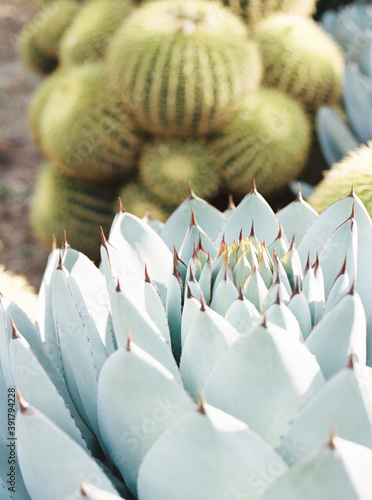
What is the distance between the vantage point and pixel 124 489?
60 cm

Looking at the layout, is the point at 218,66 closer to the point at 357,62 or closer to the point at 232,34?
the point at 232,34

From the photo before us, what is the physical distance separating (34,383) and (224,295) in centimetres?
23

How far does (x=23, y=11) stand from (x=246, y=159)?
3.65 m

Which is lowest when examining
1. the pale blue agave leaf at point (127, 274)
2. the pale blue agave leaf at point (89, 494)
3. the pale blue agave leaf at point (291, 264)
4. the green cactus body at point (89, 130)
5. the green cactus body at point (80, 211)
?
the green cactus body at point (80, 211)

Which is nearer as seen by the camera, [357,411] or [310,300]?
[357,411]

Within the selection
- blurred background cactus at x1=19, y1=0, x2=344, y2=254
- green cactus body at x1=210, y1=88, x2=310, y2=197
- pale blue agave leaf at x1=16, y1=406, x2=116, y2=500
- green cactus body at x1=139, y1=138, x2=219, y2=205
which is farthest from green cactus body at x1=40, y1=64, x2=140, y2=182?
pale blue agave leaf at x1=16, y1=406, x2=116, y2=500

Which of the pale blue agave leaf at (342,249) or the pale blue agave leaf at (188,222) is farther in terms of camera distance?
the pale blue agave leaf at (188,222)

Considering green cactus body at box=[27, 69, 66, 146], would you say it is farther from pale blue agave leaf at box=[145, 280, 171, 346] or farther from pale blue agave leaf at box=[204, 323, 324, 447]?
pale blue agave leaf at box=[204, 323, 324, 447]

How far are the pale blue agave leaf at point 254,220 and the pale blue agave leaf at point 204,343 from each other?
259 millimetres

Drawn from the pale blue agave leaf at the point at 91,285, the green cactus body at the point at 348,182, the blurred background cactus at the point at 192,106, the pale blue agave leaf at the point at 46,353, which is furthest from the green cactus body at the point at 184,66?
the pale blue agave leaf at the point at 46,353

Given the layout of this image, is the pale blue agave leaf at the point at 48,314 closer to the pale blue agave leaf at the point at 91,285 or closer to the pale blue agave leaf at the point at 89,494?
the pale blue agave leaf at the point at 91,285

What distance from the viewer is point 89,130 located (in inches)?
76.5

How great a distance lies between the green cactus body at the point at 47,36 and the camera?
8.57 feet

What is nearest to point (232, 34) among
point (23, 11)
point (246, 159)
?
point (246, 159)
